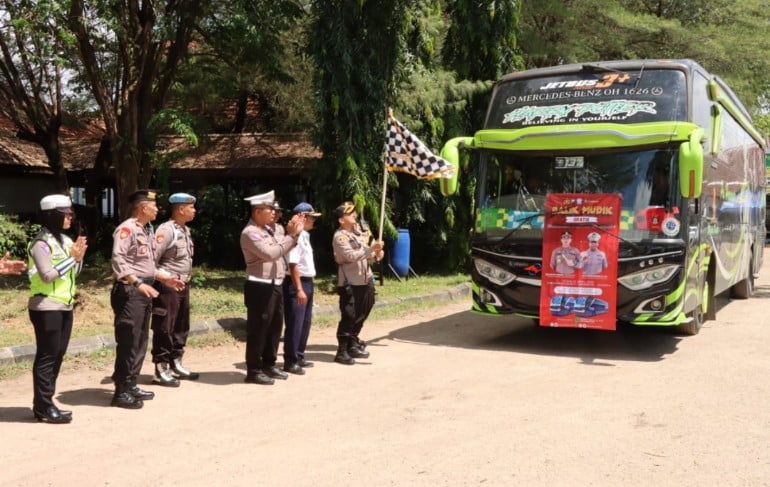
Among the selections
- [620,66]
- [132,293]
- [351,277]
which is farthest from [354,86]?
[132,293]

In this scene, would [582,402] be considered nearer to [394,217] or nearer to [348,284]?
[348,284]

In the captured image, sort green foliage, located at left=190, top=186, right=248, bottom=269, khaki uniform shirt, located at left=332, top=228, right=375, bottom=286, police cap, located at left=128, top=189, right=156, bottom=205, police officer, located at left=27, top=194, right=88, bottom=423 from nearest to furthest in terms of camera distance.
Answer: police officer, located at left=27, top=194, right=88, bottom=423 < police cap, located at left=128, top=189, right=156, bottom=205 < khaki uniform shirt, located at left=332, top=228, right=375, bottom=286 < green foliage, located at left=190, top=186, right=248, bottom=269

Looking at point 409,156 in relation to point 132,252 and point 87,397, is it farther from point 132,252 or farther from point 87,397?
point 87,397

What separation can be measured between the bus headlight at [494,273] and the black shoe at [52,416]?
5.11m

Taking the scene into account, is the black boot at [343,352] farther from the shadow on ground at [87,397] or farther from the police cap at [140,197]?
the police cap at [140,197]

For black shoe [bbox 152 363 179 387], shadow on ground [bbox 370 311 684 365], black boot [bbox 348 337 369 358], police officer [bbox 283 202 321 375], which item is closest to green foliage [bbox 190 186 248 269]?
shadow on ground [bbox 370 311 684 365]

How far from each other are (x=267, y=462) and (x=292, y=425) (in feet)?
2.94

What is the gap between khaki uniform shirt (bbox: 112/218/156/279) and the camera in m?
6.18

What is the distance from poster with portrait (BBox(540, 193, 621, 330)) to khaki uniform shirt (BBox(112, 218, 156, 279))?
452 cm

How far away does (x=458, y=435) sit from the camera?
557 cm

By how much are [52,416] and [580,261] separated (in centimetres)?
565

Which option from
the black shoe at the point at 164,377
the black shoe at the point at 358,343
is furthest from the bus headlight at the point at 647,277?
the black shoe at the point at 164,377

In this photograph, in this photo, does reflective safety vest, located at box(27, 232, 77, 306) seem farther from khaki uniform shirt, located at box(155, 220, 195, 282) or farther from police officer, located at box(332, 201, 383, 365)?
police officer, located at box(332, 201, 383, 365)

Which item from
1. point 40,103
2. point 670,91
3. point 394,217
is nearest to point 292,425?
point 670,91
